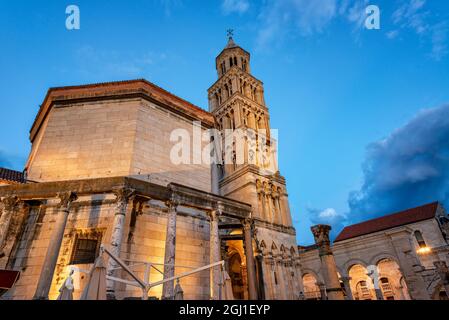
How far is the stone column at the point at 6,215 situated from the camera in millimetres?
11156

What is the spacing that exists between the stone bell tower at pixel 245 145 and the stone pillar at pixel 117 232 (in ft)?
28.1

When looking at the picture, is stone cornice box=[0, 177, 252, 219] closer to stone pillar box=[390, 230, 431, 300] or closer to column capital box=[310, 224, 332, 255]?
column capital box=[310, 224, 332, 255]

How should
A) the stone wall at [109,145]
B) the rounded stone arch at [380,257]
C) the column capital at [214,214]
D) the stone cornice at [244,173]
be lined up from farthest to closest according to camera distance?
the rounded stone arch at [380,257] < the stone cornice at [244,173] < the stone wall at [109,145] < the column capital at [214,214]

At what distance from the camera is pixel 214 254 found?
1202 cm

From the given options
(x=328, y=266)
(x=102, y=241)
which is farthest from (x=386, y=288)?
(x=102, y=241)

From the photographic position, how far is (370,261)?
81.2 feet

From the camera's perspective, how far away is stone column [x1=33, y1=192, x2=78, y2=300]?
30.5ft

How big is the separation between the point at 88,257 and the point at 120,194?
3.82 meters

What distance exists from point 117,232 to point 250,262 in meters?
6.78

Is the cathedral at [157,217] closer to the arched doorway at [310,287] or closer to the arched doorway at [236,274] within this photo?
the arched doorway at [236,274]

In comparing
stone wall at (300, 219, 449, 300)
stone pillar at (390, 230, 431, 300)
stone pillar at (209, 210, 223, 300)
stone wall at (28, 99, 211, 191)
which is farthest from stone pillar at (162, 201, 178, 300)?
stone wall at (300, 219, 449, 300)

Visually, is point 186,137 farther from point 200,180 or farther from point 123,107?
point 123,107

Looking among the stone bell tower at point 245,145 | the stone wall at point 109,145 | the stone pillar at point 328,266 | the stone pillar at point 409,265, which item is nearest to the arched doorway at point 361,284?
the stone pillar at point 409,265
